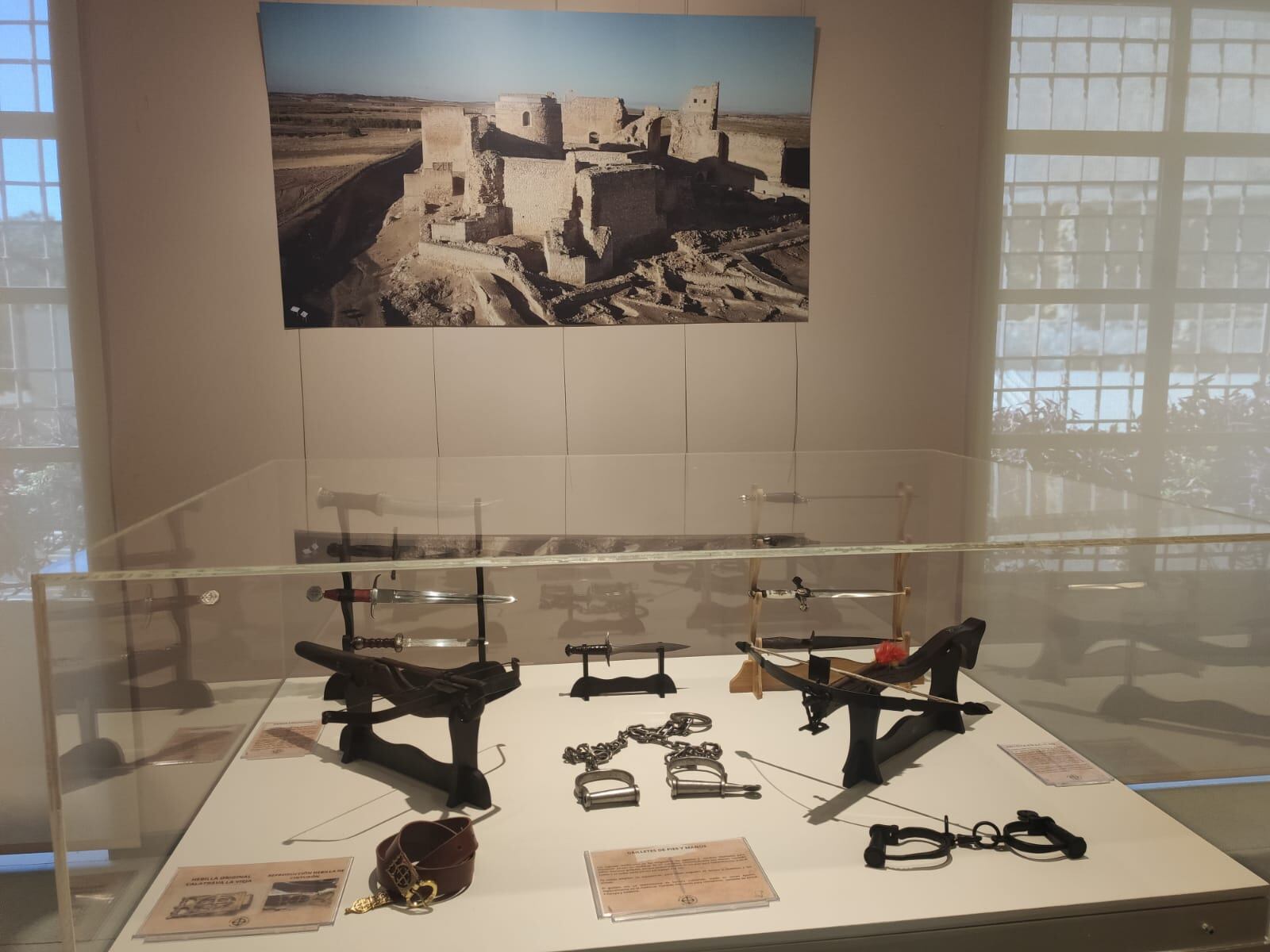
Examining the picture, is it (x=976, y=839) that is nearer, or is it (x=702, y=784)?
(x=976, y=839)

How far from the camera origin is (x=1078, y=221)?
3484 millimetres

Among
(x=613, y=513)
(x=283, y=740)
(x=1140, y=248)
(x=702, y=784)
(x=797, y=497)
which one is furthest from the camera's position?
(x=1140, y=248)

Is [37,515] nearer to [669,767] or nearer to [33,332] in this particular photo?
[33,332]

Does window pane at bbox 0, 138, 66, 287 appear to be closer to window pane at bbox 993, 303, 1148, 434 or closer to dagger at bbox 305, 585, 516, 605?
dagger at bbox 305, 585, 516, 605

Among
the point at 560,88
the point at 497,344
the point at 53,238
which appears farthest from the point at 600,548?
the point at 53,238

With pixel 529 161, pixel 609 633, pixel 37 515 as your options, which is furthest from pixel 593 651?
pixel 37 515

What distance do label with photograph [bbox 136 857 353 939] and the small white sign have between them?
1.66 metres

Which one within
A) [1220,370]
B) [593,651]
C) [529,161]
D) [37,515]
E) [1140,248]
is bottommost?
[593,651]

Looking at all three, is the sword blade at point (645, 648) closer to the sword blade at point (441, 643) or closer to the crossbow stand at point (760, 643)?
the crossbow stand at point (760, 643)

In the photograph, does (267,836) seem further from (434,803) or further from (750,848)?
(750,848)

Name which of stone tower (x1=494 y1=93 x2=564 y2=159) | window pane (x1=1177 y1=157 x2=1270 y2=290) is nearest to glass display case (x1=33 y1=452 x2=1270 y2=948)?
stone tower (x1=494 y1=93 x2=564 y2=159)

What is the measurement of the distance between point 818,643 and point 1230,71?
8.08 feet

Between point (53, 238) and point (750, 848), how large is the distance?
2.88 metres

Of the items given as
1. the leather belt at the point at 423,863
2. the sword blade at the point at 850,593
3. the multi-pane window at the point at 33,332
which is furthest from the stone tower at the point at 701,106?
the leather belt at the point at 423,863
